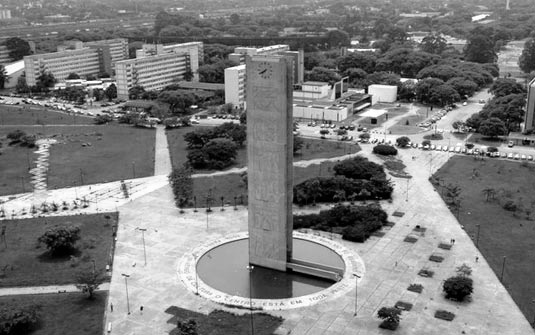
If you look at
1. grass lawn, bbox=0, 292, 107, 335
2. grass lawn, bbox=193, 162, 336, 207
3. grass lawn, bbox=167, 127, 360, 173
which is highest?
grass lawn, bbox=167, 127, 360, 173

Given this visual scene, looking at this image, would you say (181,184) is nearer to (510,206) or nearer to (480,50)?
(510,206)

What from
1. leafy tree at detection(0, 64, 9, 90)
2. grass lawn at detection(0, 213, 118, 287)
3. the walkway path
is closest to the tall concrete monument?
grass lawn at detection(0, 213, 118, 287)

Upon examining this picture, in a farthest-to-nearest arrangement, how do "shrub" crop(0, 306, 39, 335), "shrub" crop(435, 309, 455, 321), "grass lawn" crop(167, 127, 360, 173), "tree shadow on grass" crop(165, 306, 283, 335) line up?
"grass lawn" crop(167, 127, 360, 173), "shrub" crop(435, 309, 455, 321), "tree shadow on grass" crop(165, 306, 283, 335), "shrub" crop(0, 306, 39, 335)

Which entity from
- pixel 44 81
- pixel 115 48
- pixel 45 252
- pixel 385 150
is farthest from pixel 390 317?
pixel 115 48

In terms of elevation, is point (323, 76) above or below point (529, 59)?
below

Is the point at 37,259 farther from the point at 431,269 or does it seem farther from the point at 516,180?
the point at 516,180

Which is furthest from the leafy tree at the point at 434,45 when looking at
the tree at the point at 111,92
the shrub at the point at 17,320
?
the shrub at the point at 17,320

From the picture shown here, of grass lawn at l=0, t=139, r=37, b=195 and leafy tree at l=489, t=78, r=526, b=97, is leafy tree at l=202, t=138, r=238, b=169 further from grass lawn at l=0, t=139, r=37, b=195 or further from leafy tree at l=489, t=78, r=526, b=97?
leafy tree at l=489, t=78, r=526, b=97
